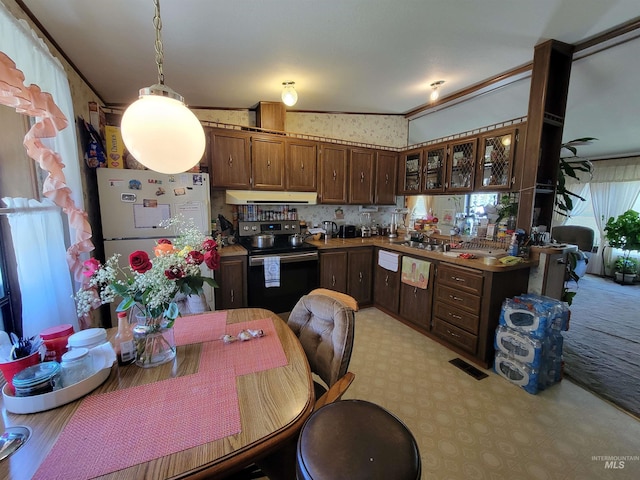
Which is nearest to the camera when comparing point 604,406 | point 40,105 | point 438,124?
point 40,105

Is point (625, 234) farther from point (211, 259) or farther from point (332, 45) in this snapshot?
point (211, 259)

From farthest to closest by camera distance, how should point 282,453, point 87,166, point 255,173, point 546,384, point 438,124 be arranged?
point 438,124 < point 255,173 < point 87,166 < point 546,384 < point 282,453

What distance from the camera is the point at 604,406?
190cm

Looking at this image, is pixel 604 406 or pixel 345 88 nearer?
pixel 604 406

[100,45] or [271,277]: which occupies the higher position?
[100,45]

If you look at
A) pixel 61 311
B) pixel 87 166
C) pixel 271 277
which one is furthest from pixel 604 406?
pixel 87 166

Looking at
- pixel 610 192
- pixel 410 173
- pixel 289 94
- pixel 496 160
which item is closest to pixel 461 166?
pixel 496 160

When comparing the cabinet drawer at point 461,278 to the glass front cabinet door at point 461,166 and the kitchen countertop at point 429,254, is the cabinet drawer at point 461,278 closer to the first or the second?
the kitchen countertop at point 429,254

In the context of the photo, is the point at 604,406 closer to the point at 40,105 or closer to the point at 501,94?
the point at 501,94

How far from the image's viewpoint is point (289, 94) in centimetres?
258

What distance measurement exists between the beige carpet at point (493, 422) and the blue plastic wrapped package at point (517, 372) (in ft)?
0.15

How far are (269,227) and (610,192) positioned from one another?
6.71 m

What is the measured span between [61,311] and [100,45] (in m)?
1.88

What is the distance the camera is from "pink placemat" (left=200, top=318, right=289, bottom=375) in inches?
43.3
